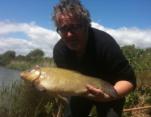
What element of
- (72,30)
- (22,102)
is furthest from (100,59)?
(22,102)

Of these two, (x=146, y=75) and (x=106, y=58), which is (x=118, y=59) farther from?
(x=146, y=75)

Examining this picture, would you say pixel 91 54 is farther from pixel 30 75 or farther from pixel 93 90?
pixel 30 75

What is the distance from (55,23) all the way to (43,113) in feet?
16.3

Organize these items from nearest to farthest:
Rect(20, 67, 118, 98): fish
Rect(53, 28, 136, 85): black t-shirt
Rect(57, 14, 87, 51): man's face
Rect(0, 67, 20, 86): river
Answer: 1. Rect(20, 67, 118, 98): fish
2. Rect(57, 14, 87, 51): man's face
3. Rect(53, 28, 136, 85): black t-shirt
4. Rect(0, 67, 20, 86): river

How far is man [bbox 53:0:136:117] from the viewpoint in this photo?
373cm

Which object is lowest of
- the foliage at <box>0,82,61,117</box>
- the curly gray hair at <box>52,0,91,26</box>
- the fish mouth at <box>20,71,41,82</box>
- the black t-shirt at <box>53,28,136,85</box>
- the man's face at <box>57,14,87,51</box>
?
the foliage at <box>0,82,61,117</box>

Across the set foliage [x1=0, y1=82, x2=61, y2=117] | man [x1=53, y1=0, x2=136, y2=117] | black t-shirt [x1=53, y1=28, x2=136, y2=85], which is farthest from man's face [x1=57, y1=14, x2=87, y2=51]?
foliage [x1=0, y1=82, x2=61, y2=117]

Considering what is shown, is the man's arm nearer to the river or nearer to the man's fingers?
the man's fingers

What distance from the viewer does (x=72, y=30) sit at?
3.68 metres

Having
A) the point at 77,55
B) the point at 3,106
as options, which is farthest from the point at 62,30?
the point at 3,106

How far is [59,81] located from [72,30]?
1.66 feet

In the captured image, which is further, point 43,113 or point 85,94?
point 43,113

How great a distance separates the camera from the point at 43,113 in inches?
338

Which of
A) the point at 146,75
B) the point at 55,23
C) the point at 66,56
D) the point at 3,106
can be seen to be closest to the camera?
the point at 55,23
